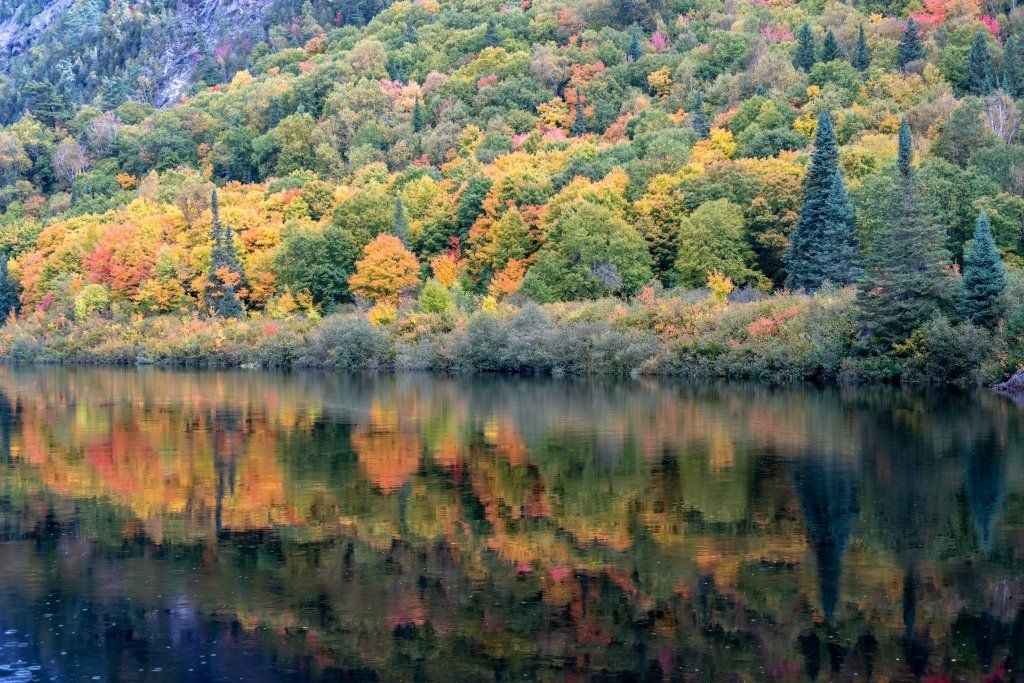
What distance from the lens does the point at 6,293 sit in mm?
125125

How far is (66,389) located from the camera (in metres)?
68.2

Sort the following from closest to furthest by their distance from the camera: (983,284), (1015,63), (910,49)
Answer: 1. (983,284)
2. (1015,63)
3. (910,49)

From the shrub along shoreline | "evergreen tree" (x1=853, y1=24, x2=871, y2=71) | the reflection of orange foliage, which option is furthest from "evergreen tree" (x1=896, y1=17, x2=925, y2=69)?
the reflection of orange foliage

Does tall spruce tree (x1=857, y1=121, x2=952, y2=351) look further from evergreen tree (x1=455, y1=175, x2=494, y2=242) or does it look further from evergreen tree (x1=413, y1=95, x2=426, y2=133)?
evergreen tree (x1=413, y1=95, x2=426, y2=133)

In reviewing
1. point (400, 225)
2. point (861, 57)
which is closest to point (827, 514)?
point (400, 225)

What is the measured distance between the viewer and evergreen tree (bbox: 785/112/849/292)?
77875mm

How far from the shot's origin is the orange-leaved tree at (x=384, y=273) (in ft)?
327

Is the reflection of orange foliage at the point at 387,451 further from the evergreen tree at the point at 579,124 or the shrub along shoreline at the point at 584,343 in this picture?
the evergreen tree at the point at 579,124

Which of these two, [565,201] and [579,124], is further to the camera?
[579,124]

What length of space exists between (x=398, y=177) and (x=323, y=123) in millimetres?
31931

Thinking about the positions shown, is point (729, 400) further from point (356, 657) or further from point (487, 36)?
point (487, 36)

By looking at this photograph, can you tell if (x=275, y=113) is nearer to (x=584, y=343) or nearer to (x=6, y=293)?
(x=6, y=293)

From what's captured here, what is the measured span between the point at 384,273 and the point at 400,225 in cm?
728

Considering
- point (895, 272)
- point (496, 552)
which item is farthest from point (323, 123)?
point (496, 552)
